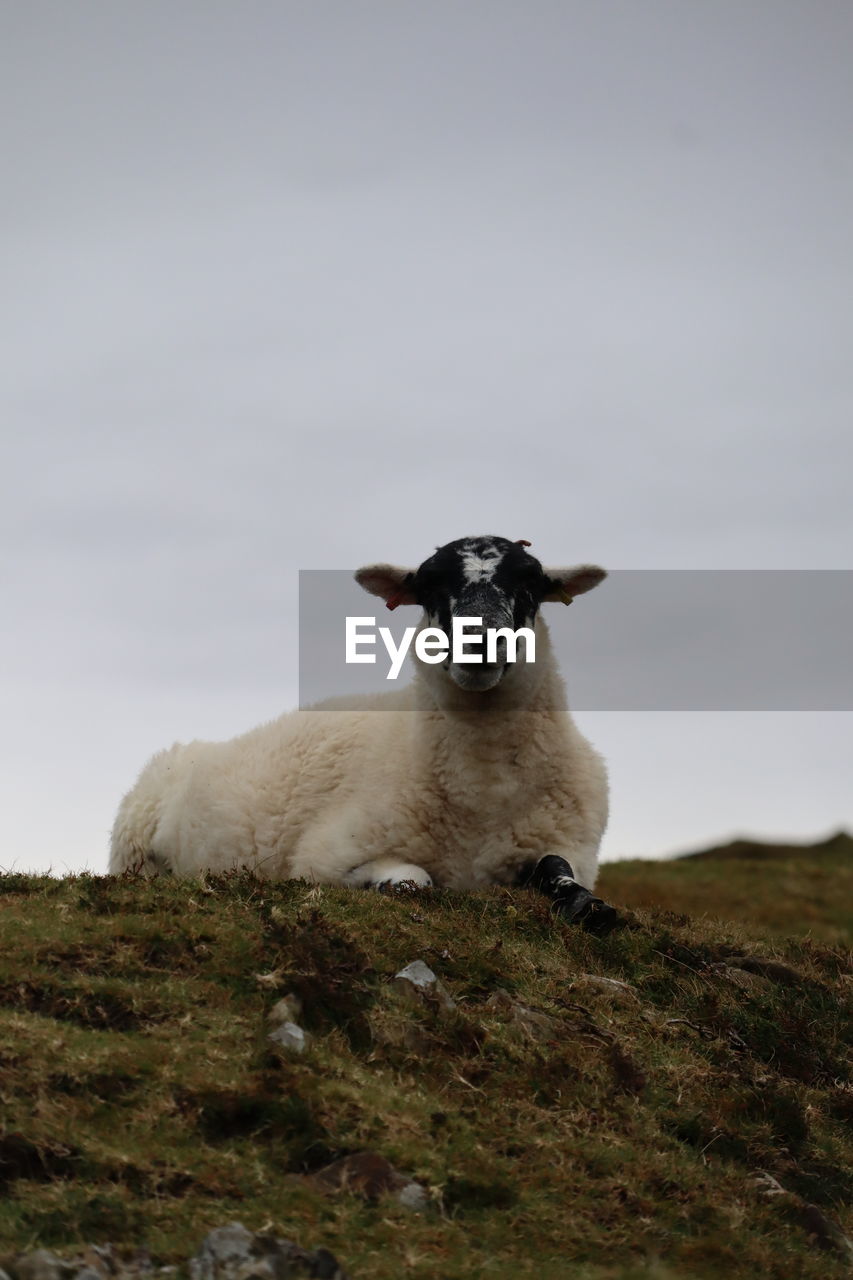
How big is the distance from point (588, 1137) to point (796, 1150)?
1501 millimetres

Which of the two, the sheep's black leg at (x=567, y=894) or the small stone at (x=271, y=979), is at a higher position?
the sheep's black leg at (x=567, y=894)

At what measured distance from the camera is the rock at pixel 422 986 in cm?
790

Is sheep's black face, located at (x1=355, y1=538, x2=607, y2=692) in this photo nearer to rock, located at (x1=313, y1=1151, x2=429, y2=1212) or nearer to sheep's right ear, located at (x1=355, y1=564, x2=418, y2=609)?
sheep's right ear, located at (x1=355, y1=564, x2=418, y2=609)

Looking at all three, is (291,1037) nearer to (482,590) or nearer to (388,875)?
(388,875)

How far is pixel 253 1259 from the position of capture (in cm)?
534

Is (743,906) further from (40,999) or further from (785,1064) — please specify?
(40,999)

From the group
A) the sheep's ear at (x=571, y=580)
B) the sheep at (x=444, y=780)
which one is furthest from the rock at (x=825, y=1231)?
the sheep's ear at (x=571, y=580)

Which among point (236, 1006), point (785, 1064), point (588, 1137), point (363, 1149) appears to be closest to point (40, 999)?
point (236, 1006)

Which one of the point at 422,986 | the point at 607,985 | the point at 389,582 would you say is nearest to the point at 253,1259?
the point at 422,986

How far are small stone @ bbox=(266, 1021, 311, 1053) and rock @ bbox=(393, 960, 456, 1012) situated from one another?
0.86 metres

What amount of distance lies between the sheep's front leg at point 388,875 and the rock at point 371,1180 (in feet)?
13.4

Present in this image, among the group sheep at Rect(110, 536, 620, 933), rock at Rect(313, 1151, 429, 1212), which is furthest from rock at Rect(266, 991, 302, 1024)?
sheep at Rect(110, 536, 620, 933)

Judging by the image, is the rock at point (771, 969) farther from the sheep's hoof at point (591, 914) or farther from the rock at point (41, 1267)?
the rock at point (41, 1267)

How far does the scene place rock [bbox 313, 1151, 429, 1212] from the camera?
6039 mm
